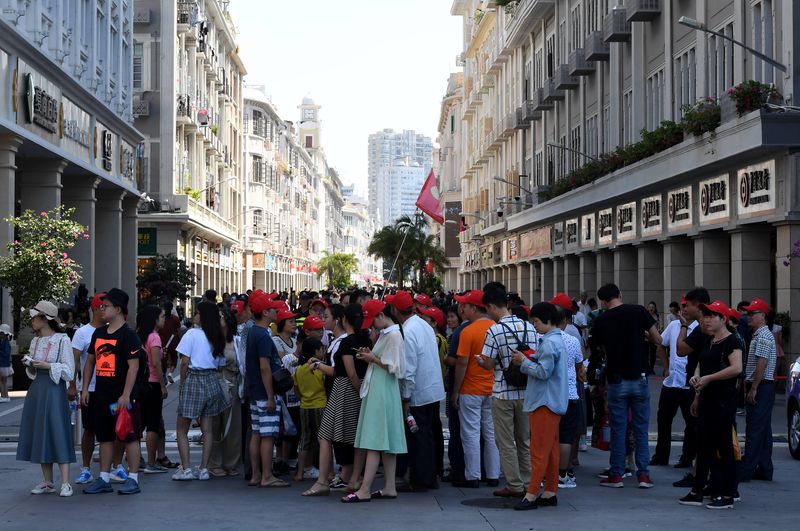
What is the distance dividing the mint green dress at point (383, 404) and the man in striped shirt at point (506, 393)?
87cm

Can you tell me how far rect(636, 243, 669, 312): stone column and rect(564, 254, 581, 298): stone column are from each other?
10.6 meters

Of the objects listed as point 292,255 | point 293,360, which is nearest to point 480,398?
point 293,360

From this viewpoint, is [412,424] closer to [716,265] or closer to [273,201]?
[716,265]

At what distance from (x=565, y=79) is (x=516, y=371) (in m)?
32.7

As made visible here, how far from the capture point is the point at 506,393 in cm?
1127

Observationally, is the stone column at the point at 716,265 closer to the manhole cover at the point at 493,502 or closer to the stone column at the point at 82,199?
the stone column at the point at 82,199

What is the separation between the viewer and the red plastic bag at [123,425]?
1095cm

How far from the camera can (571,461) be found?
41.8 feet

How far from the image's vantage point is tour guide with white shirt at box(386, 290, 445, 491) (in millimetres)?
11461

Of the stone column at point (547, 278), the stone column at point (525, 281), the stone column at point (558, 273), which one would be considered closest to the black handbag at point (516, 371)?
the stone column at point (558, 273)

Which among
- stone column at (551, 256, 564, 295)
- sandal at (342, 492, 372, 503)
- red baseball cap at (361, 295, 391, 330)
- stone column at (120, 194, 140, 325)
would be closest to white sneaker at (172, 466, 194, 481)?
sandal at (342, 492, 372, 503)

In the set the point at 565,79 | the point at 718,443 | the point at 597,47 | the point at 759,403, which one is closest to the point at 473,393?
the point at 718,443

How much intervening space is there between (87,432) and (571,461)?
502 centimetres

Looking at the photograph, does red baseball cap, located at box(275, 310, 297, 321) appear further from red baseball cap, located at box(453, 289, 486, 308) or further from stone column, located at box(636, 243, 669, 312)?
stone column, located at box(636, 243, 669, 312)
